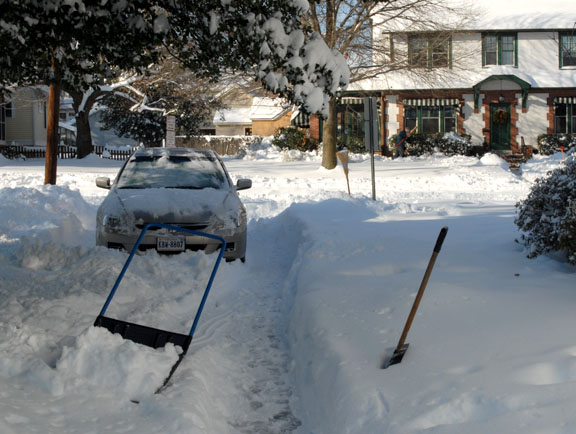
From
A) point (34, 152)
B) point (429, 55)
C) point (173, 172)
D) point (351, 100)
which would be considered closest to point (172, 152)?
point (173, 172)

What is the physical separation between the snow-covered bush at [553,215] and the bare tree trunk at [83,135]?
101ft

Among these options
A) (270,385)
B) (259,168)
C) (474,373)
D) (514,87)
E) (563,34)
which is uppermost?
(563,34)

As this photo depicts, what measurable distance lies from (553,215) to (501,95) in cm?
2892

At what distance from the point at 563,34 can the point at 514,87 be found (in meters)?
3.52

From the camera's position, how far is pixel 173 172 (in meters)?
9.61

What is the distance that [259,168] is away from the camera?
27.9m

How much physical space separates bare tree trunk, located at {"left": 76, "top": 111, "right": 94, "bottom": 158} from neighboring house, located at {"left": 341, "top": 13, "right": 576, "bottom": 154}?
1423cm

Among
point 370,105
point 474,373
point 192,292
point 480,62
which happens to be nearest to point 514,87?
point 480,62

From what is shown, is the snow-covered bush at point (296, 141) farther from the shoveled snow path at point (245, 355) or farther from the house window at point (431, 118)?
the shoveled snow path at point (245, 355)

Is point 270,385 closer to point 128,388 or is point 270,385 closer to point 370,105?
point 128,388

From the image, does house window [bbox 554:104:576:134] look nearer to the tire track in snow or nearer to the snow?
the snow

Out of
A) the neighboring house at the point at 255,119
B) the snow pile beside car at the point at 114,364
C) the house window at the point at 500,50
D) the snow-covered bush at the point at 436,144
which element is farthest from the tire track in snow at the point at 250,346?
the neighboring house at the point at 255,119

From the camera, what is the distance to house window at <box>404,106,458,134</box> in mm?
34281

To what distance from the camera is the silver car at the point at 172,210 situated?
815 centimetres
